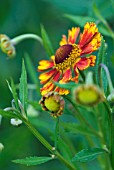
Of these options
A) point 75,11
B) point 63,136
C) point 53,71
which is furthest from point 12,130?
point 53,71

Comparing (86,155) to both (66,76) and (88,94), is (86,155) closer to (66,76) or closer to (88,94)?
(66,76)

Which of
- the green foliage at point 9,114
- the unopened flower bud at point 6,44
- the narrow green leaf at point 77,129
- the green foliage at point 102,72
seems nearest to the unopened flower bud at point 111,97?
the green foliage at point 102,72

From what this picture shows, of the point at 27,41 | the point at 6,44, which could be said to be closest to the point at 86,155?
the point at 6,44

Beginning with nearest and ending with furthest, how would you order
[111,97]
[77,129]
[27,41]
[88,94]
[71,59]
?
[88,94] < [111,97] < [71,59] < [77,129] < [27,41]

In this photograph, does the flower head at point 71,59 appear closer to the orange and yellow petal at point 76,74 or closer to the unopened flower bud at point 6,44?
the orange and yellow petal at point 76,74

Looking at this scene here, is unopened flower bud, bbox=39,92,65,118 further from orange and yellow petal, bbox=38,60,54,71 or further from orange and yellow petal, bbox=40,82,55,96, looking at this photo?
orange and yellow petal, bbox=38,60,54,71

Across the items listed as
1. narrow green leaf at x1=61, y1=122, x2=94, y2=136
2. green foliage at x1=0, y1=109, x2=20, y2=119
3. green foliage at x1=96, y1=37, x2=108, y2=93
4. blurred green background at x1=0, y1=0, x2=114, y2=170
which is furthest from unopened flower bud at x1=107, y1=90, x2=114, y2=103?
blurred green background at x1=0, y1=0, x2=114, y2=170

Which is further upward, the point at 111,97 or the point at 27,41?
the point at 27,41
